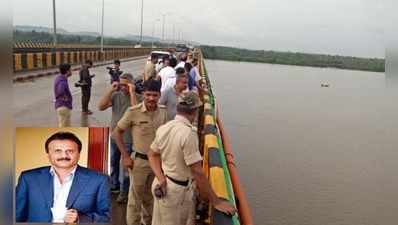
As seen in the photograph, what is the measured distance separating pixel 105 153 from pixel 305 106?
96.5 feet

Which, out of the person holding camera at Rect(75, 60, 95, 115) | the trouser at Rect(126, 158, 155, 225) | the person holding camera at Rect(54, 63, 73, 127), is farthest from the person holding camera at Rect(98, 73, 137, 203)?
the person holding camera at Rect(75, 60, 95, 115)

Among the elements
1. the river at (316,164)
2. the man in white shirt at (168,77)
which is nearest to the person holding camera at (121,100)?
the man in white shirt at (168,77)

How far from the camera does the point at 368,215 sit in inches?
404

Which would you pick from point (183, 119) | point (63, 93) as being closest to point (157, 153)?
point (183, 119)

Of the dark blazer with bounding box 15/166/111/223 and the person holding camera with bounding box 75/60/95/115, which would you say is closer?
the dark blazer with bounding box 15/166/111/223

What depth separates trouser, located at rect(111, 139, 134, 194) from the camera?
5096mm

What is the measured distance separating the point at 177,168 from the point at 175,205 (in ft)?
0.88

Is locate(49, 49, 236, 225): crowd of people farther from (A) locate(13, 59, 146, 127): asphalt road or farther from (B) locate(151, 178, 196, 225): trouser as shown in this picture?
(A) locate(13, 59, 146, 127): asphalt road

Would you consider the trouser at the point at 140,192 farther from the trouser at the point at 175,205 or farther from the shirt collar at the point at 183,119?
the shirt collar at the point at 183,119

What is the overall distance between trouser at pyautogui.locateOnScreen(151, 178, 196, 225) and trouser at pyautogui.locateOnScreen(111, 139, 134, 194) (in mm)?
1677

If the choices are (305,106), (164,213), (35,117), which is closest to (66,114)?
(164,213)

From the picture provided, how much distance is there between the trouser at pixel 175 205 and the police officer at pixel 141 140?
0.81 metres

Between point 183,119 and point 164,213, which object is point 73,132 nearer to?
point 183,119

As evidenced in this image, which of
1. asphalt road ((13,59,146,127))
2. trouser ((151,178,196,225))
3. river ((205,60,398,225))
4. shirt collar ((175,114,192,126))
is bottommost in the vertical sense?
river ((205,60,398,225))
